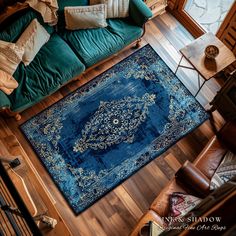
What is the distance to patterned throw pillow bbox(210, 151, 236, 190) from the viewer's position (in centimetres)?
304

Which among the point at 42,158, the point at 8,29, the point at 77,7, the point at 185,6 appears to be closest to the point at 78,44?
the point at 77,7

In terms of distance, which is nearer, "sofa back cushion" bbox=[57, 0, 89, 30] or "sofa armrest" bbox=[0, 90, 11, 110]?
"sofa armrest" bbox=[0, 90, 11, 110]

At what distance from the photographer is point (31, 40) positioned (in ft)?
12.0

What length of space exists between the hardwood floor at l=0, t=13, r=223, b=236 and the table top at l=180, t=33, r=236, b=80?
0.52 m

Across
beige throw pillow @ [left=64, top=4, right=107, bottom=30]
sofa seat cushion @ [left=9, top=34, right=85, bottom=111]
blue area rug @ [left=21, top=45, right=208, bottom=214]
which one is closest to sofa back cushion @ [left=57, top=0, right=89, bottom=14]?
beige throw pillow @ [left=64, top=4, right=107, bottom=30]

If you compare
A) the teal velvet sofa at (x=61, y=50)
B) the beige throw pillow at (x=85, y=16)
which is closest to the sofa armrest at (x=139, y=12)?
the teal velvet sofa at (x=61, y=50)

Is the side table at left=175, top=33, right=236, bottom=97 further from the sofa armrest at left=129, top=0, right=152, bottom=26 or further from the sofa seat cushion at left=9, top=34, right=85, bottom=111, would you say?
the sofa seat cushion at left=9, top=34, right=85, bottom=111

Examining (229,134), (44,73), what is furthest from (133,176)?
(44,73)

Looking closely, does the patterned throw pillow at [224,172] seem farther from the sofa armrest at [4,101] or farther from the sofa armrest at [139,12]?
the sofa armrest at [4,101]

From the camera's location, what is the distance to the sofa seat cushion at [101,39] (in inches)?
153

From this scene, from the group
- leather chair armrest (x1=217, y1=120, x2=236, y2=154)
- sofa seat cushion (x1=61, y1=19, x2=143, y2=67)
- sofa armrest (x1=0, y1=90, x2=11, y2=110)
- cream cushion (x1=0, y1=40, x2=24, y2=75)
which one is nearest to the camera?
leather chair armrest (x1=217, y1=120, x2=236, y2=154)

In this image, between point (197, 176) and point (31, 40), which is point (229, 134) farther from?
point (31, 40)

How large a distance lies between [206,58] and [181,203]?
68.9 inches

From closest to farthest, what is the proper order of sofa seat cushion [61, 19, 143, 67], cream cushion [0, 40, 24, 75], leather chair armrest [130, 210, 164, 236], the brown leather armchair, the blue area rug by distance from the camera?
1. leather chair armrest [130, 210, 164, 236]
2. the brown leather armchair
3. cream cushion [0, 40, 24, 75]
4. the blue area rug
5. sofa seat cushion [61, 19, 143, 67]
